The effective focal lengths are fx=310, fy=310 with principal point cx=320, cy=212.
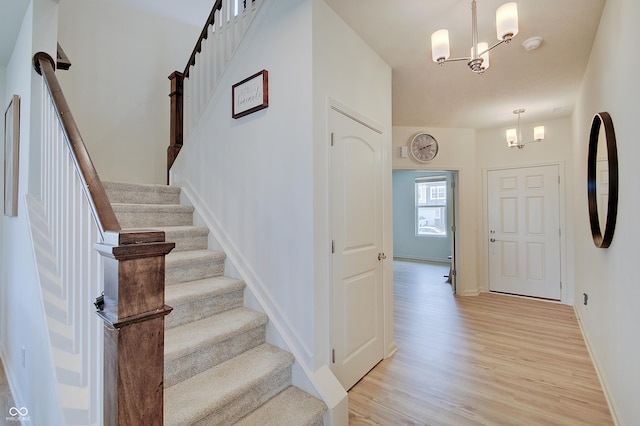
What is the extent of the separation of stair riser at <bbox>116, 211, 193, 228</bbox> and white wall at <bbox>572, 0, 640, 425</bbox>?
117 inches

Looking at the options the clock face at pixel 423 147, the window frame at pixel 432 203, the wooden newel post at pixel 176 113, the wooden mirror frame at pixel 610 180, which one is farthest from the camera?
the window frame at pixel 432 203

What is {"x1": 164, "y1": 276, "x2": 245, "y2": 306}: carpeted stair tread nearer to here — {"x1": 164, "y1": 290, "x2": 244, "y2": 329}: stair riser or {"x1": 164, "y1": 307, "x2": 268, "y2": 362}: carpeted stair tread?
{"x1": 164, "y1": 290, "x2": 244, "y2": 329}: stair riser

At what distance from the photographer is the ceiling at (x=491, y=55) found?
2078mm

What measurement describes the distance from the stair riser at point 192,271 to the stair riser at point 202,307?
280 mm

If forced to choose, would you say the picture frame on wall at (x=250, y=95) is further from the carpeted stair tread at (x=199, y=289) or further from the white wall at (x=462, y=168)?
the white wall at (x=462, y=168)

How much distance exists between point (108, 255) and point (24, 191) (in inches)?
71.6

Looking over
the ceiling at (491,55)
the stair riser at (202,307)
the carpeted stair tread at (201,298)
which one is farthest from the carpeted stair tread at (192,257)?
the ceiling at (491,55)

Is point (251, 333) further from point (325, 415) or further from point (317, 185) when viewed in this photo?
point (317, 185)

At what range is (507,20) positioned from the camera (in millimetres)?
1674

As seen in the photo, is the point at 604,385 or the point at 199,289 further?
the point at 604,385

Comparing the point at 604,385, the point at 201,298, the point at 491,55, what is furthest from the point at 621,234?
the point at 201,298

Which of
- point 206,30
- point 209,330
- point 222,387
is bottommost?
point 222,387

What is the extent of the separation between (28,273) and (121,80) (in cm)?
257

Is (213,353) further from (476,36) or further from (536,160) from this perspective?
(536,160)
